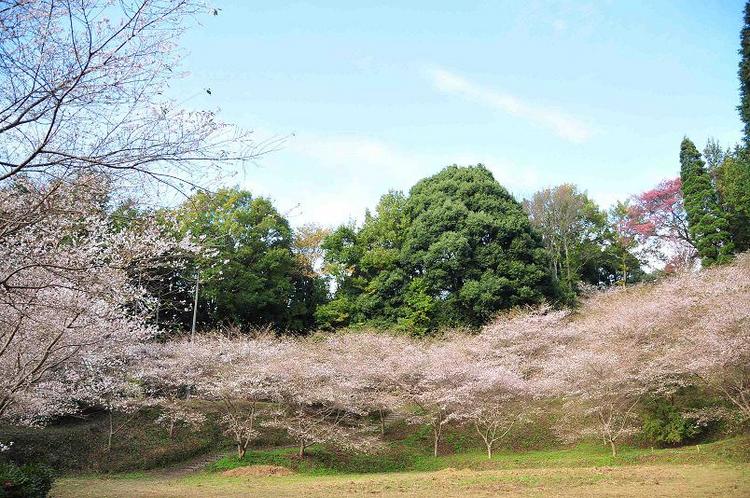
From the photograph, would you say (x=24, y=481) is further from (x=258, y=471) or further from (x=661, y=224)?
(x=661, y=224)

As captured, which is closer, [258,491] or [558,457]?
[258,491]

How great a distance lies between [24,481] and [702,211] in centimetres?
2670

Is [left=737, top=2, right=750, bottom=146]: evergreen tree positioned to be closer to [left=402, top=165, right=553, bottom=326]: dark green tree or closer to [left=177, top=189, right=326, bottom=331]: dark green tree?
[left=402, top=165, right=553, bottom=326]: dark green tree

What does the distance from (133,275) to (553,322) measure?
19.4m

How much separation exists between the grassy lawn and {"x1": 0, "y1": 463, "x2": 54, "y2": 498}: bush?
2.88 m

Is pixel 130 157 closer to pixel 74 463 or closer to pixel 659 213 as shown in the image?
pixel 74 463

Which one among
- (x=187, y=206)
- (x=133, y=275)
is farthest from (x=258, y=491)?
(x=187, y=206)

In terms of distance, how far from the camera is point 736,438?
14.1 m

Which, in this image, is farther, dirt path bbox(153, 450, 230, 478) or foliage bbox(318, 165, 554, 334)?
foliage bbox(318, 165, 554, 334)

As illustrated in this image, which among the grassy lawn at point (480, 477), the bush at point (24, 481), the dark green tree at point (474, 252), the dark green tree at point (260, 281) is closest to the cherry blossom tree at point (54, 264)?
the bush at point (24, 481)

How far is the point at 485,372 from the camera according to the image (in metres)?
17.9

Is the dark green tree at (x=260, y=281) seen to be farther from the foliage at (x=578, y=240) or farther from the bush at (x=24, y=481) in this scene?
the bush at (x=24, y=481)

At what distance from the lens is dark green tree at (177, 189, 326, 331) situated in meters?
26.5

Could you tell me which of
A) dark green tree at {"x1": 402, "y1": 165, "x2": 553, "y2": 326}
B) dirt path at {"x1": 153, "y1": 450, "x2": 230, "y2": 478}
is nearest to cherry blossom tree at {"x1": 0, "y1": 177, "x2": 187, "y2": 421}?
dirt path at {"x1": 153, "y1": 450, "x2": 230, "y2": 478}
